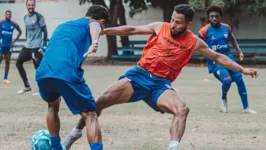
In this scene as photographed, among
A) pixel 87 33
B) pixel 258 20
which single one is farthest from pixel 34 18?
pixel 258 20

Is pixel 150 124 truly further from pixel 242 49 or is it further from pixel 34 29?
pixel 242 49

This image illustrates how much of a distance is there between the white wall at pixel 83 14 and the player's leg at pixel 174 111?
21569mm

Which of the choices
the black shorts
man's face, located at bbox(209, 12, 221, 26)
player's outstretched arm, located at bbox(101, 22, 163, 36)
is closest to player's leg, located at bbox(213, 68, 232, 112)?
man's face, located at bbox(209, 12, 221, 26)

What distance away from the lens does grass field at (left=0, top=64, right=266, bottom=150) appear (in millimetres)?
7133

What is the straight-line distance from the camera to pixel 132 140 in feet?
24.1

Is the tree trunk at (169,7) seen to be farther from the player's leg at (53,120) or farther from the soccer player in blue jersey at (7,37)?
the player's leg at (53,120)

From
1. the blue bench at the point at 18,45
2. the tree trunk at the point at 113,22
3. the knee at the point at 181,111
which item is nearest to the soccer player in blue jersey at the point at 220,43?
the knee at the point at 181,111

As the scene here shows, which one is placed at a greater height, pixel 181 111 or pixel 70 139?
pixel 181 111

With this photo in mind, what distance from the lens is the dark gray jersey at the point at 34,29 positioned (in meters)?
Answer: 12.7

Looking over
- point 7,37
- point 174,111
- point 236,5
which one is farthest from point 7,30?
point 174,111

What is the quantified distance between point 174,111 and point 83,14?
24092 millimetres

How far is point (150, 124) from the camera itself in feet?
28.4

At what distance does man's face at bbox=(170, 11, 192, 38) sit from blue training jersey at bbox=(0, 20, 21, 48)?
35.9 feet

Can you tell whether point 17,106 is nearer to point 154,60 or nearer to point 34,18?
point 34,18
